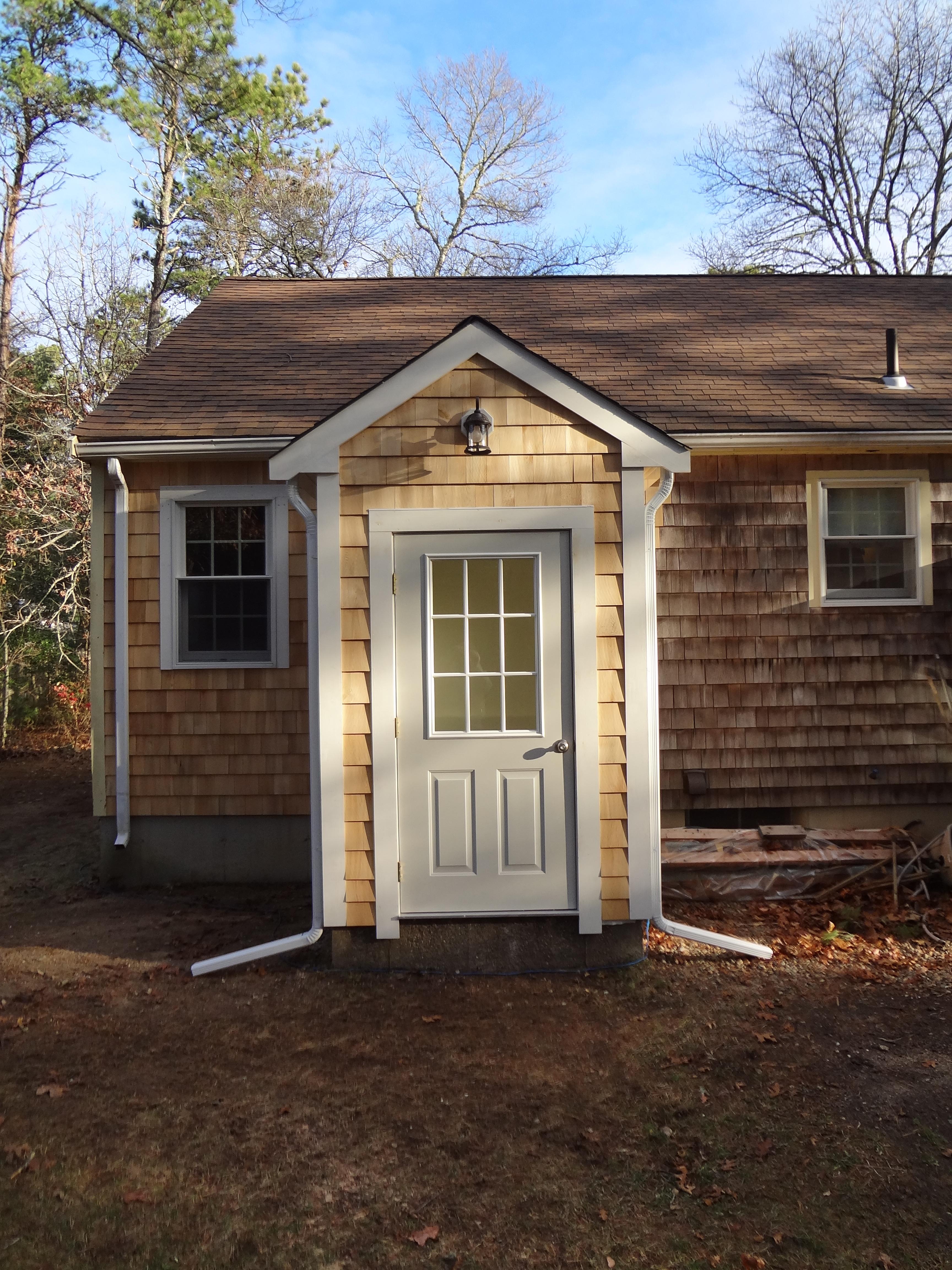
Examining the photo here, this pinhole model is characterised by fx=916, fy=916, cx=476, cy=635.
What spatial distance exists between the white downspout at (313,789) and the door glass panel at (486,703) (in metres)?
0.86

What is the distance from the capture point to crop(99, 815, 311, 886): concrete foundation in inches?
287

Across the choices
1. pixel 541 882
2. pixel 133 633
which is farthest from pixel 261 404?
pixel 541 882

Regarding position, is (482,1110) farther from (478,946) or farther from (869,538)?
(869,538)

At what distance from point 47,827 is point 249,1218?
22.8 feet

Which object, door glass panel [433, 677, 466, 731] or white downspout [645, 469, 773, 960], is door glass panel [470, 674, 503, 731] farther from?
white downspout [645, 469, 773, 960]

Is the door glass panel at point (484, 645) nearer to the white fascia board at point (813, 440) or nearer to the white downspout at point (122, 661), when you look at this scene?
the white fascia board at point (813, 440)

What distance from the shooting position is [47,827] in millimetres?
9164

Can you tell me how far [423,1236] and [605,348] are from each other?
7362mm

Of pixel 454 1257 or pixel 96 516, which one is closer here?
pixel 454 1257

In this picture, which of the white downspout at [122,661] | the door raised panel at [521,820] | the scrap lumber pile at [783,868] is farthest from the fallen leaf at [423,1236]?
the white downspout at [122,661]

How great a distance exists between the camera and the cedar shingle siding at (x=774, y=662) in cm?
727

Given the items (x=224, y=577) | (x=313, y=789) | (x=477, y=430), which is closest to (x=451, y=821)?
(x=313, y=789)

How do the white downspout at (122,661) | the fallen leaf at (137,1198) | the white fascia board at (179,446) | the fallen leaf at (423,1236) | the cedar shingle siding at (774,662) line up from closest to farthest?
1. the fallen leaf at (423,1236)
2. the fallen leaf at (137,1198)
3. the white fascia board at (179,446)
4. the white downspout at (122,661)
5. the cedar shingle siding at (774,662)

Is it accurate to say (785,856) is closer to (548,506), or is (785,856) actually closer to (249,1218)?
(548,506)
